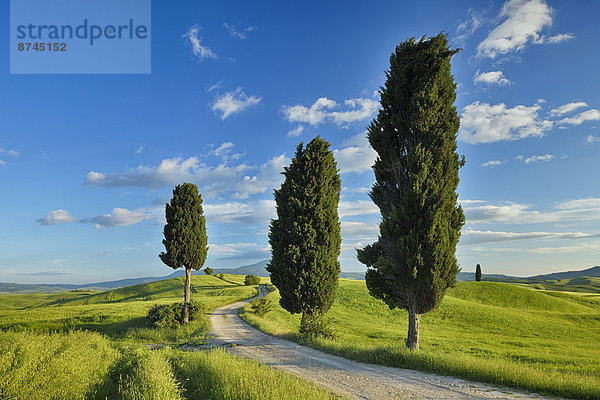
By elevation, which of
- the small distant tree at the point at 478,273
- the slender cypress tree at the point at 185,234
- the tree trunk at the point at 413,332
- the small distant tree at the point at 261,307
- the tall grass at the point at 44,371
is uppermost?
the slender cypress tree at the point at 185,234

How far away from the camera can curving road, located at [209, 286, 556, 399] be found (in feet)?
27.7

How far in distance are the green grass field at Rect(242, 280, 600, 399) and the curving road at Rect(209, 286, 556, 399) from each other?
2.39 feet

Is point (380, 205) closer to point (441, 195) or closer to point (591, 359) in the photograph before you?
point (441, 195)

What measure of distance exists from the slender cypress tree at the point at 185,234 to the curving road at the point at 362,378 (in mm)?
12514

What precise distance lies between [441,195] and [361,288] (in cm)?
4309

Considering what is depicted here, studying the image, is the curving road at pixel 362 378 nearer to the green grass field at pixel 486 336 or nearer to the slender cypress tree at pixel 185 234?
the green grass field at pixel 486 336

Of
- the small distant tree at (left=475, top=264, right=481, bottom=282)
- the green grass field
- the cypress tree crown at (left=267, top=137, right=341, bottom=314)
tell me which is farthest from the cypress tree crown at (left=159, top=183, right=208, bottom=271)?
the small distant tree at (left=475, top=264, right=481, bottom=282)

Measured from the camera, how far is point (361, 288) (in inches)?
2143

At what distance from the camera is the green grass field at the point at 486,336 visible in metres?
9.84

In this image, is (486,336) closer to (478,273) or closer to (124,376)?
(124,376)

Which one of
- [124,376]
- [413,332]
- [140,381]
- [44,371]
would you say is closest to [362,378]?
[413,332]

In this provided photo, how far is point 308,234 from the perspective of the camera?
21.0 m

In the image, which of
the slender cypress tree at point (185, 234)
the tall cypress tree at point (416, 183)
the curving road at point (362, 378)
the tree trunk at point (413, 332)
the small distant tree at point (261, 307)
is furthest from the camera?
the small distant tree at point (261, 307)

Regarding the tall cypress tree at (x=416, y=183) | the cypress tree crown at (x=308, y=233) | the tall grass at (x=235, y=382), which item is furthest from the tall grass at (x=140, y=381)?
the cypress tree crown at (x=308, y=233)
